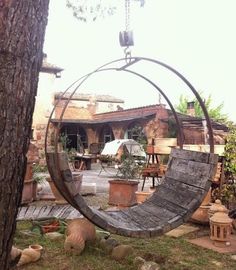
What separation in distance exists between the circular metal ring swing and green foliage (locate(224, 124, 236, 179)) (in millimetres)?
1480

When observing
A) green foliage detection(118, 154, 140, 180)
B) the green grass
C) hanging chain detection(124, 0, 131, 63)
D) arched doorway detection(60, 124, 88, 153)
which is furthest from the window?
hanging chain detection(124, 0, 131, 63)

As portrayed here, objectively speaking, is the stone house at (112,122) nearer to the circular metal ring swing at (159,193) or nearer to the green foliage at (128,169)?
the green foliage at (128,169)

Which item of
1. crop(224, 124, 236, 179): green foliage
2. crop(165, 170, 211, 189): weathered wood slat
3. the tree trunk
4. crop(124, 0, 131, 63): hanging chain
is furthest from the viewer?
crop(224, 124, 236, 179): green foliage

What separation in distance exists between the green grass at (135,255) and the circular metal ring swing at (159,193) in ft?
1.78

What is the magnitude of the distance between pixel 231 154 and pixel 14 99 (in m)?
4.03

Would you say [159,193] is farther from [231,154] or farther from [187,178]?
[231,154]

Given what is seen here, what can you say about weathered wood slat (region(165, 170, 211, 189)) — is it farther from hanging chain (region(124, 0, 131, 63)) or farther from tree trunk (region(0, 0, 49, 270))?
tree trunk (region(0, 0, 49, 270))

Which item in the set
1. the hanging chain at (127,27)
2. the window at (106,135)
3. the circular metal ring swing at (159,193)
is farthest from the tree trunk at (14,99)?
the window at (106,135)

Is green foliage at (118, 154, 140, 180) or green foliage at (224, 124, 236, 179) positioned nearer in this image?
green foliage at (224, 124, 236, 179)

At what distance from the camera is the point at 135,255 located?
3.58m

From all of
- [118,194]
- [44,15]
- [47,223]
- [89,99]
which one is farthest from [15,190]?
[89,99]

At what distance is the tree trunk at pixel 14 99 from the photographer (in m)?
1.45

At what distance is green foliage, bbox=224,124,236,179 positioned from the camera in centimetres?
491

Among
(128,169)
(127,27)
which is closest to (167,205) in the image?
(127,27)
